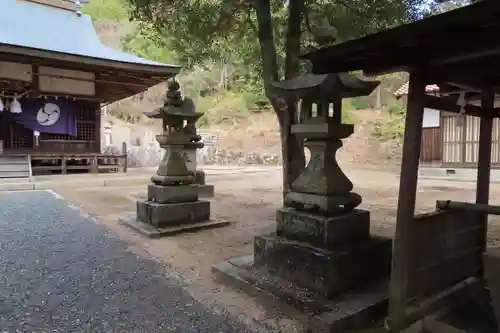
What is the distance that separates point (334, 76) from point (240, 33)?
4.80 metres

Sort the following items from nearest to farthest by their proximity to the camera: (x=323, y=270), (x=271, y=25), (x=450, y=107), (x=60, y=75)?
(x=323, y=270) < (x=450, y=107) < (x=271, y=25) < (x=60, y=75)

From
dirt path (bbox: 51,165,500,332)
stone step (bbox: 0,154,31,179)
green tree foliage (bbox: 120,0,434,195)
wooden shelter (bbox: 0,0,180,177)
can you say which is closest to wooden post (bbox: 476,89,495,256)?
dirt path (bbox: 51,165,500,332)

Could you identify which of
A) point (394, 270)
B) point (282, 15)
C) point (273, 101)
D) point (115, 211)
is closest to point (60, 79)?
point (115, 211)

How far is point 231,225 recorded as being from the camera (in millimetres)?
6586

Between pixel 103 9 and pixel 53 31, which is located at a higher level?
pixel 103 9

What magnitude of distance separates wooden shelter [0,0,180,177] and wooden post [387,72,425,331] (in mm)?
10471

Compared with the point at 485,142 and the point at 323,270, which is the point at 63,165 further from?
the point at 485,142

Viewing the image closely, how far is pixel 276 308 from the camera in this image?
319 centimetres

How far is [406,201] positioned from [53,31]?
14.8 meters

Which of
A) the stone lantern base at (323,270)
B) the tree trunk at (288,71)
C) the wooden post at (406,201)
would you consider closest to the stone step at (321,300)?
the stone lantern base at (323,270)

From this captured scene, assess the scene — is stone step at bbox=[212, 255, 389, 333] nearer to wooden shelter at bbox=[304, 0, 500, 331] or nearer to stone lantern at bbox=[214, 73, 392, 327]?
stone lantern at bbox=[214, 73, 392, 327]

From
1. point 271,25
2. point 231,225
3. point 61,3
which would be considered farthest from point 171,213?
point 61,3

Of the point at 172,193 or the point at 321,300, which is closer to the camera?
the point at 321,300

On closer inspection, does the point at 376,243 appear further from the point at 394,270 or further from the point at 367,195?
the point at 367,195
